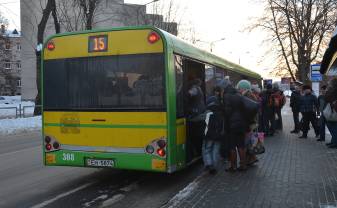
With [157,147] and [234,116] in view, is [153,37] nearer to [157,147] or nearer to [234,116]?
[157,147]

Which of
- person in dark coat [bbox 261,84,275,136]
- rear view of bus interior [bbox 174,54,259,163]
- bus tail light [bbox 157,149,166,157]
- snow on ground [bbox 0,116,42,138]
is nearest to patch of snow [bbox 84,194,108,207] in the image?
bus tail light [bbox 157,149,166,157]

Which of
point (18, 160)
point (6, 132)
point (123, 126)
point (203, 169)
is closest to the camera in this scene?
point (123, 126)

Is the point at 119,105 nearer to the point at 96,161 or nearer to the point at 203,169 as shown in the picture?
the point at 96,161

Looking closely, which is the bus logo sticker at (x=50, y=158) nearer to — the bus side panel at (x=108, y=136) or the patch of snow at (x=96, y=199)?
the bus side panel at (x=108, y=136)

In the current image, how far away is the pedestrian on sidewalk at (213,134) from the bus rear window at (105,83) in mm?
1657

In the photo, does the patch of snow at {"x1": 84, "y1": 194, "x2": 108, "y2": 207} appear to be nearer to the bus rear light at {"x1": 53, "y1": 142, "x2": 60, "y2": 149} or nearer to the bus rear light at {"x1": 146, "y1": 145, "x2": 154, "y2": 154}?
the bus rear light at {"x1": 146, "y1": 145, "x2": 154, "y2": 154}

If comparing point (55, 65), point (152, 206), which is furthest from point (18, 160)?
point (152, 206)

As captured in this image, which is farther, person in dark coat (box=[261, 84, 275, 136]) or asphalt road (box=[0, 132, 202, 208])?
person in dark coat (box=[261, 84, 275, 136])

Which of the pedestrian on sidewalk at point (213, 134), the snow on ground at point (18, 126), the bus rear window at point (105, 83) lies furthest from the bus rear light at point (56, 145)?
the snow on ground at point (18, 126)

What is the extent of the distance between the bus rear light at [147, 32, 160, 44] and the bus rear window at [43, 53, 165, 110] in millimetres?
227

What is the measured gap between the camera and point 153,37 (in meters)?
7.89

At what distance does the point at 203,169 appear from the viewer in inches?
403

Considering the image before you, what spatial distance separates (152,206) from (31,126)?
18.4m

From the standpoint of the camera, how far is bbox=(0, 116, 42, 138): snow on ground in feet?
73.3
